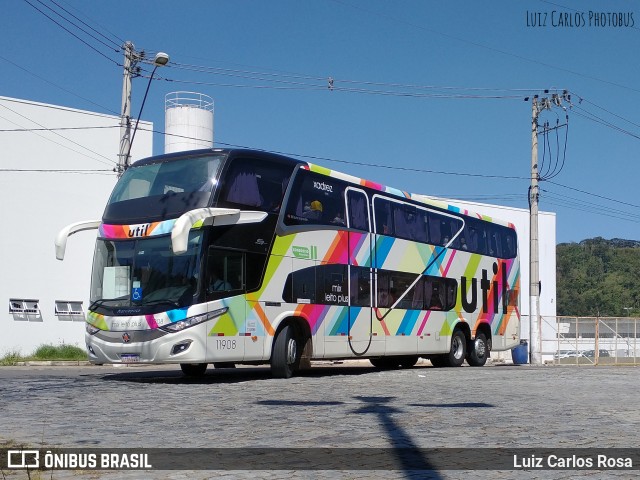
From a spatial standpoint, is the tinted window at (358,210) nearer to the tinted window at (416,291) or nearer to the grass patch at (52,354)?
the tinted window at (416,291)

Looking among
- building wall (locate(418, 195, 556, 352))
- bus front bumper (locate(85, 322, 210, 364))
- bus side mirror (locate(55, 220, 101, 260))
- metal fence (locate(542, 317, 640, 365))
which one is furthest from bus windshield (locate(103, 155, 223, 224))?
building wall (locate(418, 195, 556, 352))

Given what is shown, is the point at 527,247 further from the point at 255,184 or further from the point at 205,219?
the point at 205,219

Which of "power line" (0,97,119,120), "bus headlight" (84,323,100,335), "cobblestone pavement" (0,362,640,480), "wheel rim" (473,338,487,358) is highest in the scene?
"power line" (0,97,119,120)

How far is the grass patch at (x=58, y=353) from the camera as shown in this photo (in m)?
31.4

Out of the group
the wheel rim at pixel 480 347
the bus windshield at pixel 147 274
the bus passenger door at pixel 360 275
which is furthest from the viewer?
the wheel rim at pixel 480 347

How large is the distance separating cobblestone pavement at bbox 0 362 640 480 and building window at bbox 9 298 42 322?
62.5ft

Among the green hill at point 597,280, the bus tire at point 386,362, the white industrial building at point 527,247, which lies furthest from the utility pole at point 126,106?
the green hill at point 597,280

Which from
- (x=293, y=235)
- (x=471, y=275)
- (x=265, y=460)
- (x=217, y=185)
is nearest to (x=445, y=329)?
(x=471, y=275)

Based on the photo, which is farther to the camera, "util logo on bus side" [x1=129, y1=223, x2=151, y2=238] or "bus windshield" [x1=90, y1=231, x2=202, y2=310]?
"util logo on bus side" [x1=129, y1=223, x2=151, y2=238]

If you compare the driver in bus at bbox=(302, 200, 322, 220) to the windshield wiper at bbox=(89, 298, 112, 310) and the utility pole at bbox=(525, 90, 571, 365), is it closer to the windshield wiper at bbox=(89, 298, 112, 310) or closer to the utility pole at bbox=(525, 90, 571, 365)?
the windshield wiper at bbox=(89, 298, 112, 310)

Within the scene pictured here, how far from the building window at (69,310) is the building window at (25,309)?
842 mm

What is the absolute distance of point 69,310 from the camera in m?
34.4

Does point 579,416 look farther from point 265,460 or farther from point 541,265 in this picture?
point 541,265

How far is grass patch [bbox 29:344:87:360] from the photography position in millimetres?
31406
